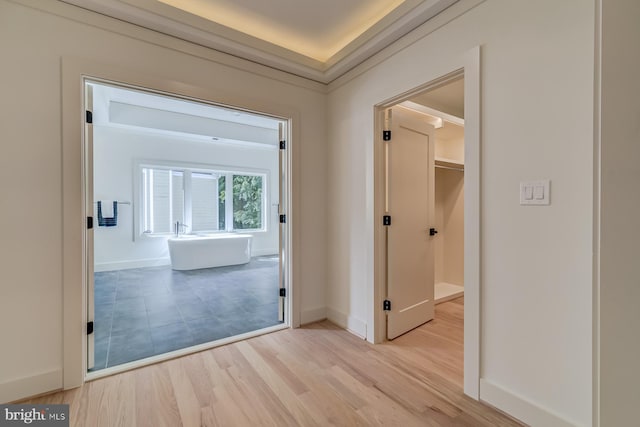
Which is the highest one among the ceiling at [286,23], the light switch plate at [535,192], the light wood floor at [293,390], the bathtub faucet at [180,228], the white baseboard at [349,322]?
the ceiling at [286,23]

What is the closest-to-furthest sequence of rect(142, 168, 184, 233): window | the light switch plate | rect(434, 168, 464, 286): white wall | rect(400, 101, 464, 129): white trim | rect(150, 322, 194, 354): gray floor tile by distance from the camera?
the light switch plate, rect(150, 322, 194, 354): gray floor tile, rect(400, 101, 464, 129): white trim, rect(434, 168, 464, 286): white wall, rect(142, 168, 184, 233): window

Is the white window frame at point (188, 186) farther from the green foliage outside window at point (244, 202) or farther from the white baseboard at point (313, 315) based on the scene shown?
the white baseboard at point (313, 315)

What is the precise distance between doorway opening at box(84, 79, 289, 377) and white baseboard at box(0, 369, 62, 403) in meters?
0.21

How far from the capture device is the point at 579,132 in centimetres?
132

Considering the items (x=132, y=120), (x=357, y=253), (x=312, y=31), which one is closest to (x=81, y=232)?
(x=357, y=253)

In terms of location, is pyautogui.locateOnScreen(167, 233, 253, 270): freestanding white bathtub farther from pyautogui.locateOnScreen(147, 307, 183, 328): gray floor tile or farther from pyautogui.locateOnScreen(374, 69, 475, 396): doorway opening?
pyautogui.locateOnScreen(374, 69, 475, 396): doorway opening

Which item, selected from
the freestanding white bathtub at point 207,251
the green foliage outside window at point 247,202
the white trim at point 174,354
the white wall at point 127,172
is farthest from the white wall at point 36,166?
the green foliage outside window at point 247,202

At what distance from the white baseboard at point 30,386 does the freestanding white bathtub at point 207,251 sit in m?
3.81

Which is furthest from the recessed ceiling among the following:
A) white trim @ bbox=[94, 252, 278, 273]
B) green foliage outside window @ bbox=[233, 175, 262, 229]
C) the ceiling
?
white trim @ bbox=[94, 252, 278, 273]

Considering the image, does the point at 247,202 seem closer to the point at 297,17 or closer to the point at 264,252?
the point at 264,252

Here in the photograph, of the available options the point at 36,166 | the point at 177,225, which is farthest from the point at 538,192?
the point at 177,225

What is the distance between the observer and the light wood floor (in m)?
1.56
